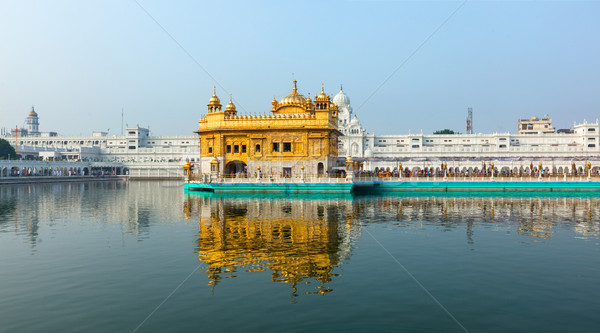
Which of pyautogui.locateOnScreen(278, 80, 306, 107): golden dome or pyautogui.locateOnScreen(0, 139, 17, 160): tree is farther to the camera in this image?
pyautogui.locateOnScreen(0, 139, 17, 160): tree

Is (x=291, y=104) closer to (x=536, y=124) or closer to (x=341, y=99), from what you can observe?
(x=341, y=99)

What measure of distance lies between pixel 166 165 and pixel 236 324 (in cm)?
9920

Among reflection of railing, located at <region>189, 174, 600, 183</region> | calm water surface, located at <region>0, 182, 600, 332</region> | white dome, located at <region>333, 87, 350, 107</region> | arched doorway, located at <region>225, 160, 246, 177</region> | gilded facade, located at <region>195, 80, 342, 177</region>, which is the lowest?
calm water surface, located at <region>0, 182, 600, 332</region>

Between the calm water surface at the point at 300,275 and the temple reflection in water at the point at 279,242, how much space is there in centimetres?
8

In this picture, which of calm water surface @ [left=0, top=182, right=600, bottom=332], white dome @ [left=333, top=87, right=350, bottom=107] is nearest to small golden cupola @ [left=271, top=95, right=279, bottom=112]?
calm water surface @ [left=0, top=182, right=600, bottom=332]

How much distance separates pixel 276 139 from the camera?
161ft

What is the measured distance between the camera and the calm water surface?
361 inches

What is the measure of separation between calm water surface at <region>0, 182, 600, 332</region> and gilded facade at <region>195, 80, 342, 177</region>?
25.1 meters

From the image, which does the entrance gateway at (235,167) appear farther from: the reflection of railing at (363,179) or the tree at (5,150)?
the tree at (5,150)

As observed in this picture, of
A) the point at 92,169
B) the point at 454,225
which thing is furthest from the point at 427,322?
the point at 92,169

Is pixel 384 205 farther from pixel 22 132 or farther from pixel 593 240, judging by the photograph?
pixel 22 132

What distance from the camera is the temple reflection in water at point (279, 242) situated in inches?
502

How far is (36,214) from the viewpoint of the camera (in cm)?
2658

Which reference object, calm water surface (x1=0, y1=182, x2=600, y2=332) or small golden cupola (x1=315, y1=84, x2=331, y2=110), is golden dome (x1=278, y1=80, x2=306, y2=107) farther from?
calm water surface (x1=0, y1=182, x2=600, y2=332)
